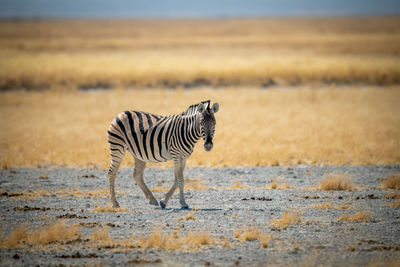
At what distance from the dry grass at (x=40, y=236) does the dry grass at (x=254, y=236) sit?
7.95ft

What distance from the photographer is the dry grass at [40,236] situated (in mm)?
8531

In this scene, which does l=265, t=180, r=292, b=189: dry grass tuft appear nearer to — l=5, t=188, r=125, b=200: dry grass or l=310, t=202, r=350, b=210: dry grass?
l=310, t=202, r=350, b=210: dry grass

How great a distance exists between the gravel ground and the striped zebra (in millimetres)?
683

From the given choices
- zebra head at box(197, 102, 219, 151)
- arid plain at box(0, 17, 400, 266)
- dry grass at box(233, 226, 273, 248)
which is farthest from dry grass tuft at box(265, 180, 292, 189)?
dry grass at box(233, 226, 273, 248)

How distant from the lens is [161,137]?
433 inches

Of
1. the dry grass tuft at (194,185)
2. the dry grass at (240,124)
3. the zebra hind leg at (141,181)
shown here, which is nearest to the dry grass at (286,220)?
the zebra hind leg at (141,181)

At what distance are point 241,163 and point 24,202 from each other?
6532mm

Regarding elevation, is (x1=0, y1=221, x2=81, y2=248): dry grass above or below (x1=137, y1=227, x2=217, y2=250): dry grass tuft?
above

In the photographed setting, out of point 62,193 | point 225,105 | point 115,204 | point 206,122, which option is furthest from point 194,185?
point 225,105

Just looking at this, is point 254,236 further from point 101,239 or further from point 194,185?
point 194,185

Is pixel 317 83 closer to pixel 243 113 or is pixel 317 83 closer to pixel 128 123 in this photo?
pixel 243 113

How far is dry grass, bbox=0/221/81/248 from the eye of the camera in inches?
336

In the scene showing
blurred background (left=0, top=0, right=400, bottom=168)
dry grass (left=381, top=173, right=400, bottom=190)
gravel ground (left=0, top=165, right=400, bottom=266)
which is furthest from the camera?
blurred background (left=0, top=0, right=400, bottom=168)

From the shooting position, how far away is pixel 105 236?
870cm
